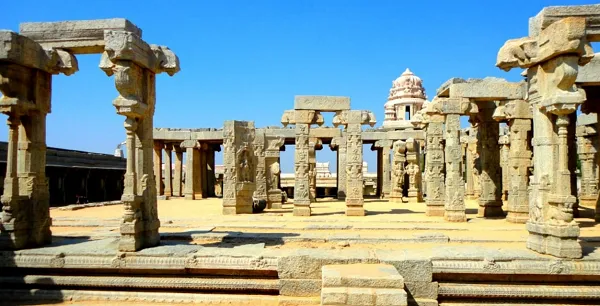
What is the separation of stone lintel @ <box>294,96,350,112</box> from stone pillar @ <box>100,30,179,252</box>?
8.10 metres

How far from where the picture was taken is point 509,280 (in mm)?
5688

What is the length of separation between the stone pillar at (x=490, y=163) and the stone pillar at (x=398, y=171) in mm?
8305

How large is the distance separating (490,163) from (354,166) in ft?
15.7

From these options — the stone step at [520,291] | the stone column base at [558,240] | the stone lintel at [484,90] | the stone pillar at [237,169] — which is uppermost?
the stone lintel at [484,90]

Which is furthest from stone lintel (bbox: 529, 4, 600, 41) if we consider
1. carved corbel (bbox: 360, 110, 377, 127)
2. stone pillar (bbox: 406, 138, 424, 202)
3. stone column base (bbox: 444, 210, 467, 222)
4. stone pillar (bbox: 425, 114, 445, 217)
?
stone pillar (bbox: 406, 138, 424, 202)

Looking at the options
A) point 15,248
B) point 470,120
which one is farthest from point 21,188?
point 470,120

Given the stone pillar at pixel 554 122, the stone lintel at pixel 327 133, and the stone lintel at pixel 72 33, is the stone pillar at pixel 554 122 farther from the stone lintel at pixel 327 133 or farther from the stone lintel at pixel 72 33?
the stone lintel at pixel 327 133

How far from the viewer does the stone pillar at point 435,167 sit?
1471 cm

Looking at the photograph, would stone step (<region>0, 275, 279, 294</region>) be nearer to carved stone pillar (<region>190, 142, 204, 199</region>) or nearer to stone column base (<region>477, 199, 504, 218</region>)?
stone column base (<region>477, 199, 504, 218</region>)

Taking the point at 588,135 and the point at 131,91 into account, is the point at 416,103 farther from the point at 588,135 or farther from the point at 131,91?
the point at 131,91

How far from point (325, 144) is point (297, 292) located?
24877 mm

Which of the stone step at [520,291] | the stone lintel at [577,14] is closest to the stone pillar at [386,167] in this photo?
the stone lintel at [577,14]

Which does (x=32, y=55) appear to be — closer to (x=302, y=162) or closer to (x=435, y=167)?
→ (x=302, y=162)

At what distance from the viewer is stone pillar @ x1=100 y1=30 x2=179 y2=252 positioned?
20.9 ft
